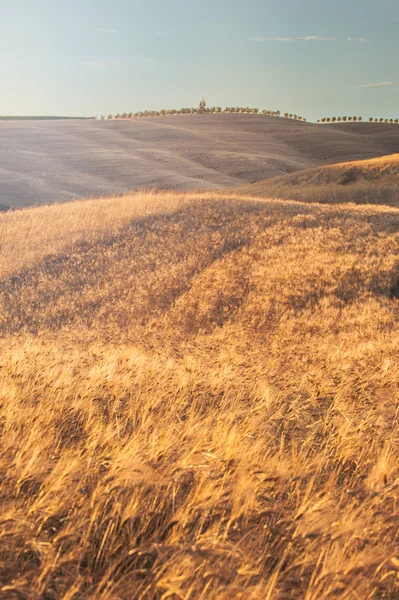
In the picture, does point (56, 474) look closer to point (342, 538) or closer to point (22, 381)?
point (342, 538)

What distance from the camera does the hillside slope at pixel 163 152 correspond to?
154 feet

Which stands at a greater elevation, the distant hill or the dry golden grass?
the distant hill

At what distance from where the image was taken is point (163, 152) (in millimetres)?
62156

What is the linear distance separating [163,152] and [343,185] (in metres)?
35.9

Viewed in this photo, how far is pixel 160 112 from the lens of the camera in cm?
11988

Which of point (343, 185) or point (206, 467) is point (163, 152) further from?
point (206, 467)

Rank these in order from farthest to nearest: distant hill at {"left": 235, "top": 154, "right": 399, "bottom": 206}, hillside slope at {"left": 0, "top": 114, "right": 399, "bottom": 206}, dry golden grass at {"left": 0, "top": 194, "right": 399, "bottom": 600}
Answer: hillside slope at {"left": 0, "top": 114, "right": 399, "bottom": 206}, distant hill at {"left": 235, "top": 154, "right": 399, "bottom": 206}, dry golden grass at {"left": 0, "top": 194, "right": 399, "bottom": 600}

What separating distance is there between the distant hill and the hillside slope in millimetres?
13318

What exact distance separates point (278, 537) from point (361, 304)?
11451 mm

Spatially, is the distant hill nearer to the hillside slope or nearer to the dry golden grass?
the hillside slope

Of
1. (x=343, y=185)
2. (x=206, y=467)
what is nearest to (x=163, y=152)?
(x=343, y=185)

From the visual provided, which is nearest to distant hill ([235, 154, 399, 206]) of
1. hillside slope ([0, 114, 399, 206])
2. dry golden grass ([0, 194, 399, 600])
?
hillside slope ([0, 114, 399, 206])

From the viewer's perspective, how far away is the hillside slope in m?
47.0

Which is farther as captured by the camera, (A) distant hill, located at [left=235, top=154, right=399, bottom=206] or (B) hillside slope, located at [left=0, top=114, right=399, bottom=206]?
(B) hillside slope, located at [left=0, top=114, right=399, bottom=206]
